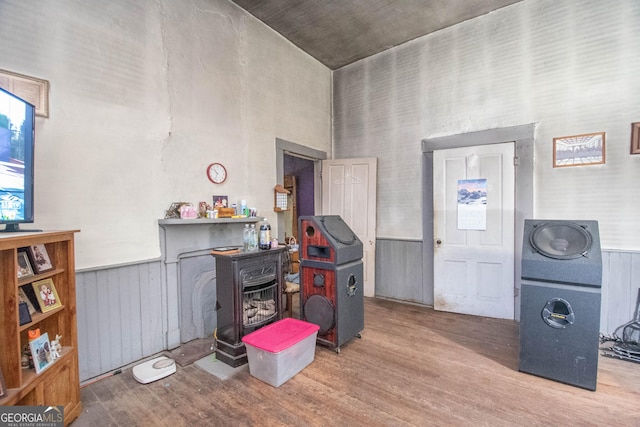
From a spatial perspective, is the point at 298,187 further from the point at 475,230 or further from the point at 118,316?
the point at 118,316

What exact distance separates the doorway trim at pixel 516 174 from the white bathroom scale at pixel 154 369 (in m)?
3.07

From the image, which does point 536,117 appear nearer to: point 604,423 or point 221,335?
point 604,423

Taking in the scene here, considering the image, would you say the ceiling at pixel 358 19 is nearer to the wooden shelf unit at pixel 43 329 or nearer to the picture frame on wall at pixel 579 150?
the picture frame on wall at pixel 579 150

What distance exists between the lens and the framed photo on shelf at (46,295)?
1644 mm

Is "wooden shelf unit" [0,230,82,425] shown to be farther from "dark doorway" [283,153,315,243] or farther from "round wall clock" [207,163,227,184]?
"dark doorway" [283,153,315,243]

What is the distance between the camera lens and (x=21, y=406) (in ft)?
4.68

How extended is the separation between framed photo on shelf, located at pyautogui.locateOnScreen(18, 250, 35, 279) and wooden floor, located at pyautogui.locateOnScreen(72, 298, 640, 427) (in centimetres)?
98

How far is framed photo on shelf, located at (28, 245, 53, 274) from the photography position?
1.63m

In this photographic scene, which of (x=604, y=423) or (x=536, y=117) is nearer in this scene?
(x=604, y=423)

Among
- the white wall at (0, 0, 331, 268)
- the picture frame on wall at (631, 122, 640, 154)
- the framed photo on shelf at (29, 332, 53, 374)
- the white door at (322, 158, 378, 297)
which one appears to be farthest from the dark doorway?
the picture frame on wall at (631, 122, 640, 154)

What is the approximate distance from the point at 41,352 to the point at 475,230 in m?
3.95

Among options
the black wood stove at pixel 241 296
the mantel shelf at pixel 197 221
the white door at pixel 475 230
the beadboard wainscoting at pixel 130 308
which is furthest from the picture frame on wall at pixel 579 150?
the mantel shelf at pixel 197 221

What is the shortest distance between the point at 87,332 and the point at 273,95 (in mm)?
3082

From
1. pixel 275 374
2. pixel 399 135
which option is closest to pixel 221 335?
pixel 275 374
